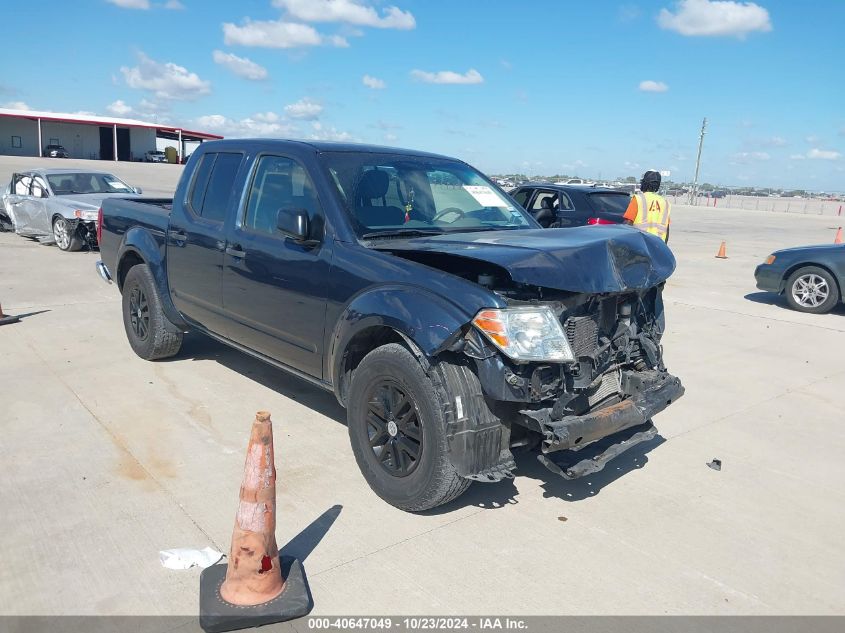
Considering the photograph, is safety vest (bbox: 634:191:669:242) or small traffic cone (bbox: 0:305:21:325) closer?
small traffic cone (bbox: 0:305:21:325)

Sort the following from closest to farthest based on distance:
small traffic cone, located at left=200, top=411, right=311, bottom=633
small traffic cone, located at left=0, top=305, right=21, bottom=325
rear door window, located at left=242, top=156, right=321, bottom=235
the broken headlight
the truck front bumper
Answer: small traffic cone, located at left=200, top=411, right=311, bottom=633 < the broken headlight < the truck front bumper < rear door window, located at left=242, top=156, right=321, bottom=235 < small traffic cone, located at left=0, top=305, right=21, bottom=325

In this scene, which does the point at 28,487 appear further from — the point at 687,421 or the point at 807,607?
the point at 687,421

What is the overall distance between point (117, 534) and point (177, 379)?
2550mm

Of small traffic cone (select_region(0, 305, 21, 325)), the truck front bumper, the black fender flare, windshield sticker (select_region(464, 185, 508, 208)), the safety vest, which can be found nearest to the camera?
the truck front bumper

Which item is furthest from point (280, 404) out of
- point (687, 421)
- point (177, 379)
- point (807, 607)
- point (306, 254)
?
point (807, 607)

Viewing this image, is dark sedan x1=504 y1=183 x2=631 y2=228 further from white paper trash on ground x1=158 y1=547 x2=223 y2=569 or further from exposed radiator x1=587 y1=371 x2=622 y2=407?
white paper trash on ground x1=158 y1=547 x2=223 y2=569

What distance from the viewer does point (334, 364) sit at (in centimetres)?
409

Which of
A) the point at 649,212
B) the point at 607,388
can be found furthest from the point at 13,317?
the point at 649,212

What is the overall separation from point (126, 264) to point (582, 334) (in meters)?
4.56

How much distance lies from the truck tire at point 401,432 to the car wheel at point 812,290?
8.34 m

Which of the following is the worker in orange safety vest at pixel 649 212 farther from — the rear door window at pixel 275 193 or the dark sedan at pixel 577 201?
the rear door window at pixel 275 193

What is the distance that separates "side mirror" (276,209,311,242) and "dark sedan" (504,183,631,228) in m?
7.68

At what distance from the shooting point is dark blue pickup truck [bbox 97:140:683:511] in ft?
11.2

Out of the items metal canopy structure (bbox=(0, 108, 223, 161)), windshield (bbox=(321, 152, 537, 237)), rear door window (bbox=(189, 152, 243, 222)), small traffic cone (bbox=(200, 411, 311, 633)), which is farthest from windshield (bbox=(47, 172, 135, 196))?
metal canopy structure (bbox=(0, 108, 223, 161))
